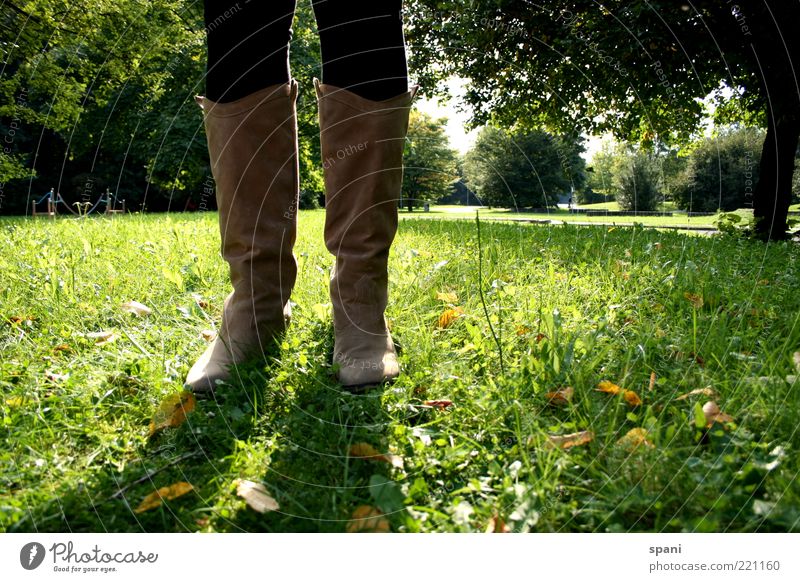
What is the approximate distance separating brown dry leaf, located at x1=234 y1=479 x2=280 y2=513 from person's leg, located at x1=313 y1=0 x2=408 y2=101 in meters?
1.07

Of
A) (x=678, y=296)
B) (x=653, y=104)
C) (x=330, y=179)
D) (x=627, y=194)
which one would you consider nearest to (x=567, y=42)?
(x=653, y=104)

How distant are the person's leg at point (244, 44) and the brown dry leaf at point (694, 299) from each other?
5.17 feet

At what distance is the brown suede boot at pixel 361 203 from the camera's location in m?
1.53

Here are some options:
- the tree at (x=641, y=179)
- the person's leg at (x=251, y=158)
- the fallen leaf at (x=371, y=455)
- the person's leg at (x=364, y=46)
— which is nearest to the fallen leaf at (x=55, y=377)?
the person's leg at (x=251, y=158)

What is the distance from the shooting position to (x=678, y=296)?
6.42ft

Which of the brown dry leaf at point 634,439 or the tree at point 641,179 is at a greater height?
the tree at point 641,179

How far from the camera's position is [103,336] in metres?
1.73

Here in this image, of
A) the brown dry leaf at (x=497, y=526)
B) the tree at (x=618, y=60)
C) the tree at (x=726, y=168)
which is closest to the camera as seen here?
the brown dry leaf at (x=497, y=526)

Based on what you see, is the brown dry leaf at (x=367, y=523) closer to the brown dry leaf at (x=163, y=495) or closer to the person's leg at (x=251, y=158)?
the brown dry leaf at (x=163, y=495)

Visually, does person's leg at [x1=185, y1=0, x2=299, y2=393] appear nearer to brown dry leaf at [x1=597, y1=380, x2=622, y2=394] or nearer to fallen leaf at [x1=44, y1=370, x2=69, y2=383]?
fallen leaf at [x1=44, y1=370, x2=69, y2=383]

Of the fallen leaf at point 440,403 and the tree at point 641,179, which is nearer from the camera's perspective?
the fallen leaf at point 440,403

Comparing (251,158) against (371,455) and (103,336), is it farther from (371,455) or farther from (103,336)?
(371,455)

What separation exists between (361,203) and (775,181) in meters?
5.34
